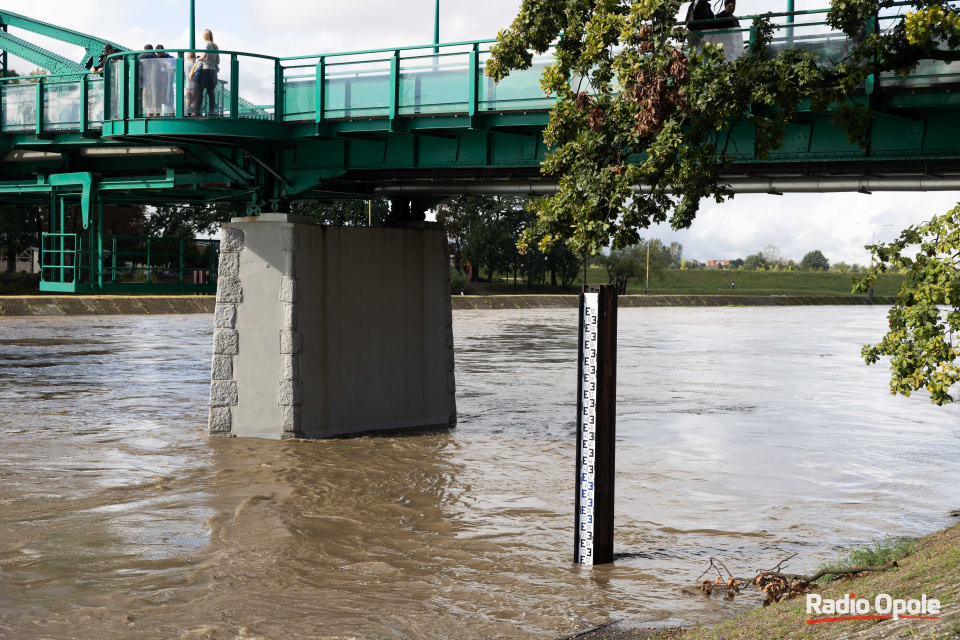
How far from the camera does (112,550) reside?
385 inches

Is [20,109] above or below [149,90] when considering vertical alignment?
above

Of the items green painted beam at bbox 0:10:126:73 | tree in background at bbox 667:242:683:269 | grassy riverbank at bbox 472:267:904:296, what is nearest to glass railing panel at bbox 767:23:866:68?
green painted beam at bbox 0:10:126:73

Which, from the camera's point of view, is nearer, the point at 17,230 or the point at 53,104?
the point at 53,104

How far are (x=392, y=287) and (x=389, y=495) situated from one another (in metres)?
6.02

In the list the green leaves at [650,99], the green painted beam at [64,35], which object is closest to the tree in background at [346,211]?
the green painted beam at [64,35]

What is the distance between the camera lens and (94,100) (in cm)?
2089

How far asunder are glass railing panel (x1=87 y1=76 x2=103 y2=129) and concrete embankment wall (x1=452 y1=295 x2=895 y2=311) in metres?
39.4

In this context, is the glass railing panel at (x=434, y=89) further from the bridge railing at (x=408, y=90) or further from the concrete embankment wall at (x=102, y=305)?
the concrete embankment wall at (x=102, y=305)

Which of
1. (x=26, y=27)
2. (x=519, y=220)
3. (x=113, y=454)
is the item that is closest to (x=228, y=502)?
(x=113, y=454)

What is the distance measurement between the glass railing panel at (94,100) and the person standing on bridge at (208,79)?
453 cm

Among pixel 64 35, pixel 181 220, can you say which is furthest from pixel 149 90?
pixel 181 220

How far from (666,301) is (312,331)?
62572mm

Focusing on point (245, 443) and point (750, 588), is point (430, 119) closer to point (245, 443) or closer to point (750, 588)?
point (245, 443)

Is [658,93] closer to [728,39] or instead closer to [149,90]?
[728,39]
